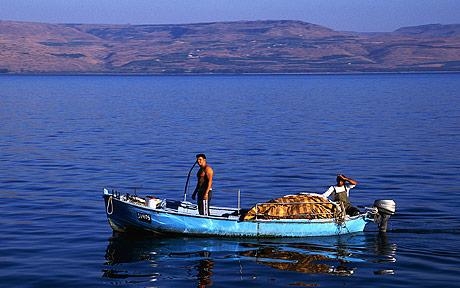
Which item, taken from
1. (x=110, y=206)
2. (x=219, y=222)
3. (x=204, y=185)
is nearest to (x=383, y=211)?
(x=219, y=222)

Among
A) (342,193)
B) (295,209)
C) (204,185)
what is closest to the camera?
(204,185)

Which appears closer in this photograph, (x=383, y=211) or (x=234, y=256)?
(x=234, y=256)

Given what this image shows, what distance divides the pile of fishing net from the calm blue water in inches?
32.5

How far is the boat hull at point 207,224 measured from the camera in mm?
24938

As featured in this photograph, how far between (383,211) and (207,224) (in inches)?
228

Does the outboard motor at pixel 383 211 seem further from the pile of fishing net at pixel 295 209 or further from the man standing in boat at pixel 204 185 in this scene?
the man standing in boat at pixel 204 185

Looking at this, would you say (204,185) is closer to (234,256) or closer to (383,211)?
(234,256)

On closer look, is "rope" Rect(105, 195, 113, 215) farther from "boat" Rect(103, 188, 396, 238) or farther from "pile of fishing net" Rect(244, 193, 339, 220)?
"pile of fishing net" Rect(244, 193, 339, 220)

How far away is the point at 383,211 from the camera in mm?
26047

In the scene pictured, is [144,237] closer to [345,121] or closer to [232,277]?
[232,277]

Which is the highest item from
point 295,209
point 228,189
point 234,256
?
point 295,209

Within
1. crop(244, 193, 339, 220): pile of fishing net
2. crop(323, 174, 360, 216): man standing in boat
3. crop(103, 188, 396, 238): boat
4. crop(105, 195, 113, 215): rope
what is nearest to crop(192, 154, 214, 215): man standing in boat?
crop(103, 188, 396, 238): boat

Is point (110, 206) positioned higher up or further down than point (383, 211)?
higher up

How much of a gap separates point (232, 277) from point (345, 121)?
173 feet
